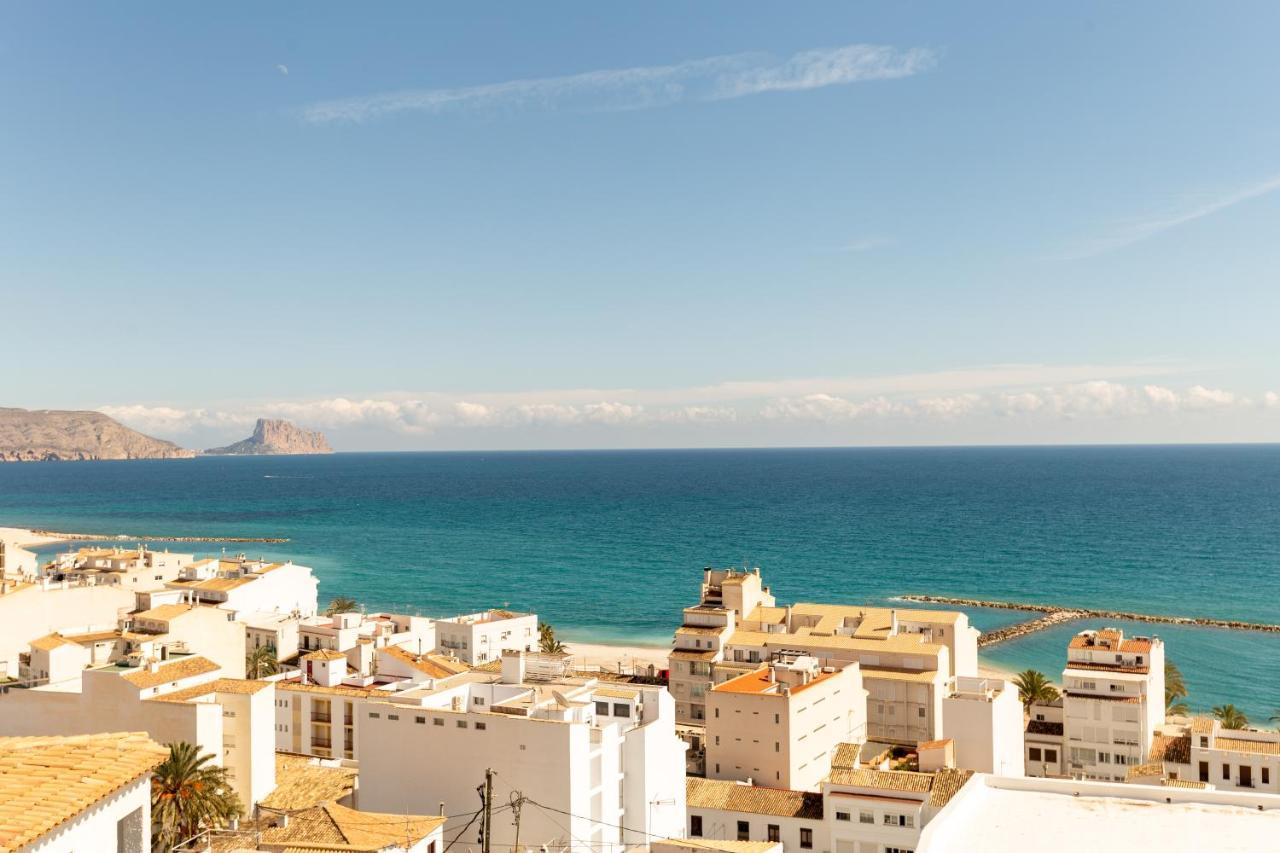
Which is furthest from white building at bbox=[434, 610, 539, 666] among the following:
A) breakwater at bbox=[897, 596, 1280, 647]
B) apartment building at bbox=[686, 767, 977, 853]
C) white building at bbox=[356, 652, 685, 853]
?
breakwater at bbox=[897, 596, 1280, 647]

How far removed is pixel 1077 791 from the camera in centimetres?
1716

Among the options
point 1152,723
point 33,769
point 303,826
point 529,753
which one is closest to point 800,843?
point 529,753

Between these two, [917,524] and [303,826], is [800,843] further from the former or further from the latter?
[917,524]

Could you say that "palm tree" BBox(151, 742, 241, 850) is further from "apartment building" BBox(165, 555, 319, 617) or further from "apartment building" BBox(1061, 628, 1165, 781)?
"apartment building" BBox(1061, 628, 1165, 781)

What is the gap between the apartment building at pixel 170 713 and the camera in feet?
125

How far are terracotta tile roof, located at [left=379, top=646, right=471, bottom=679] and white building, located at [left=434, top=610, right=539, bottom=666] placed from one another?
33.7 ft

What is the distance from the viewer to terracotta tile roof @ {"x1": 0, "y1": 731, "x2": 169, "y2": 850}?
37.2 feet

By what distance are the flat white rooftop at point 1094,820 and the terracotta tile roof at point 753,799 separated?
22.6 m

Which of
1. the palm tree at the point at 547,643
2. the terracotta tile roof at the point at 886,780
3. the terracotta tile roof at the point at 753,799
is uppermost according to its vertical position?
the terracotta tile roof at the point at 886,780

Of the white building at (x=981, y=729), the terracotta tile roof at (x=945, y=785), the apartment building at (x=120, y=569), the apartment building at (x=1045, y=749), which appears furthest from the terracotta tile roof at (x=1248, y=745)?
the apartment building at (x=120, y=569)

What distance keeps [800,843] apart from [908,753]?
11.7 metres

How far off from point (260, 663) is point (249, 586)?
45.8 feet

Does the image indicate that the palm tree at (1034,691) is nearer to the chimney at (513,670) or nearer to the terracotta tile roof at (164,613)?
the chimney at (513,670)

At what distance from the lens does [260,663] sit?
6038 cm
